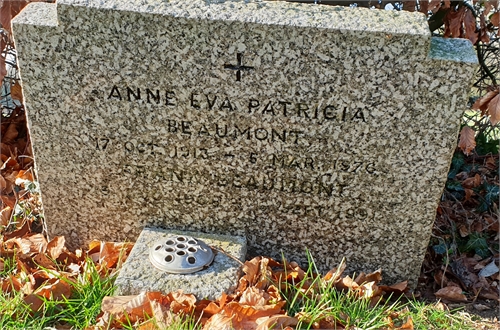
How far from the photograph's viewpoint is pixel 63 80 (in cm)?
240

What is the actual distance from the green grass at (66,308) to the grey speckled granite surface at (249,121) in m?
0.43

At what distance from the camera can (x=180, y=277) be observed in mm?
2361

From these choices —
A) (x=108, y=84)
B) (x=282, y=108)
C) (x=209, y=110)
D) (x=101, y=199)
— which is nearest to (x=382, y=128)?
(x=282, y=108)

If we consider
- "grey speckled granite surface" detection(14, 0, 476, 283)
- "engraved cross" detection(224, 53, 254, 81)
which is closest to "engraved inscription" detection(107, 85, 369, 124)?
"grey speckled granite surface" detection(14, 0, 476, 283)

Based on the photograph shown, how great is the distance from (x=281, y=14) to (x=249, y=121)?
0.48 m

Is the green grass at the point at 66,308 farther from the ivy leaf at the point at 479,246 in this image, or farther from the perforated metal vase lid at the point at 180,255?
the ivy leaf at the point at 479,246

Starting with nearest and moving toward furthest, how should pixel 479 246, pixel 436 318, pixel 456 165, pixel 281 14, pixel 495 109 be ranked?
1. pixel 281 14
2. pixel 436 318
3. pixel 495 109
4. pixel 479 246
5. pixel 456 165

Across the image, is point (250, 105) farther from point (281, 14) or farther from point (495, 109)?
point (495, 109)

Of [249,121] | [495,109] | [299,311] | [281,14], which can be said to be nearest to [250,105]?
[249,121]

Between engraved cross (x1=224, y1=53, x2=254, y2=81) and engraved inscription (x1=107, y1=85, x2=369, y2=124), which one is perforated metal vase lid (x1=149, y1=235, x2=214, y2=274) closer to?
engraved inscription (x1=107, y1=85, x2=369, y2=124)

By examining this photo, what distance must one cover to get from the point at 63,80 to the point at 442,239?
6.87 feet

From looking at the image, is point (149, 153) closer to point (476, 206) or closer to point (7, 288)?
point (7, 288)

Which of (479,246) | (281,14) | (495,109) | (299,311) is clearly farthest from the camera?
(479,246)

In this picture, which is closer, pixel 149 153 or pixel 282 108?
pixel 282 108
